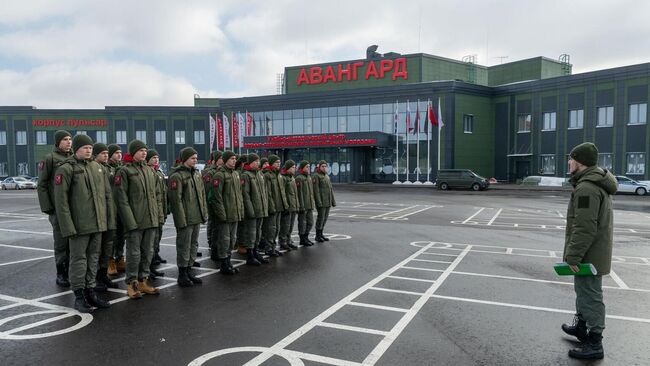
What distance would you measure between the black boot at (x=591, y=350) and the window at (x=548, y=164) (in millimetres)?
42551

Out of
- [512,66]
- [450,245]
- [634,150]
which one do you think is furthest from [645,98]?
[450,245]

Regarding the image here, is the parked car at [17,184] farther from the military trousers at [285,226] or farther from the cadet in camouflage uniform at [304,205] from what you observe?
the military trousers at [285,226]

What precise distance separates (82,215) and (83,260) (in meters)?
0.59

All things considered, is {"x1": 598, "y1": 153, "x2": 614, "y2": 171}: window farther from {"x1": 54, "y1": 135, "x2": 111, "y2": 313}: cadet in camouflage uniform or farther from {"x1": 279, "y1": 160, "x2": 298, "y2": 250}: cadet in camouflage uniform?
{"x1": 54, "y1": 135, "x2": 111, "y2": 313}: cadet in camouflage uniform

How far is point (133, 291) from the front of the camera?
6477mm

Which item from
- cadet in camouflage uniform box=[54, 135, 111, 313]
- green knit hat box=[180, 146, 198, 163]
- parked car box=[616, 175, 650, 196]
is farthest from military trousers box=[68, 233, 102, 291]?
parked car box=[616, 175, 650, 196]

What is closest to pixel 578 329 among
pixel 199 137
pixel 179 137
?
pixel 199 137

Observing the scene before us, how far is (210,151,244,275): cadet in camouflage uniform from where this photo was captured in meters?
7.98

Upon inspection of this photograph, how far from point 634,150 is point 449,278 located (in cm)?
3839

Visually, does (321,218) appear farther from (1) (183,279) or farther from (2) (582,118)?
(2) (582,118)

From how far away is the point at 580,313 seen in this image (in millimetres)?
4855

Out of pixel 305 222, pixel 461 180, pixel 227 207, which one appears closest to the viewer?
pixel 227 207

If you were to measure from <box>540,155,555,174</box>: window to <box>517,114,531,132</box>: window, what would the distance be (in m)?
3.47

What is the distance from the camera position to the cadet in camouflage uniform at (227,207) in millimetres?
7977
